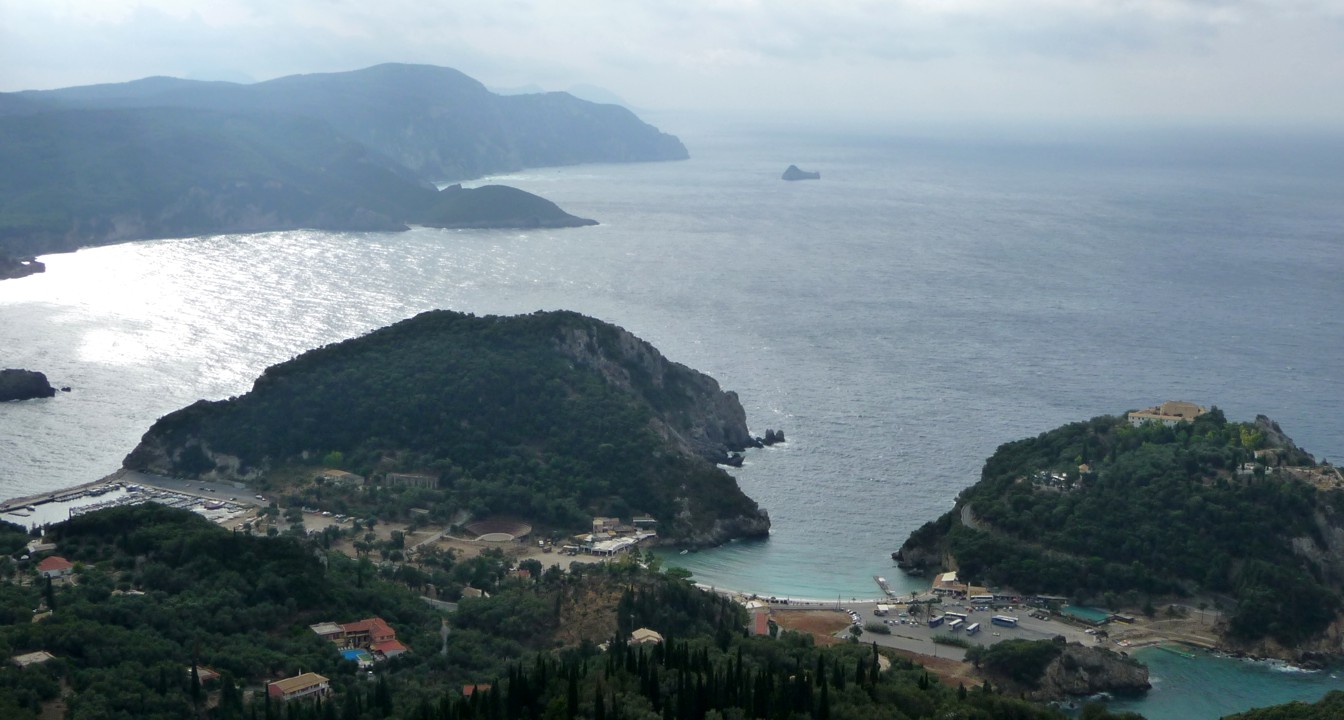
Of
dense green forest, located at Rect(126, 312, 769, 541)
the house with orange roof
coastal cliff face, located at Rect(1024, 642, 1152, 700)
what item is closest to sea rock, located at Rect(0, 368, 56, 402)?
dense green forest, located at Rect(126, 312, 769, 541)

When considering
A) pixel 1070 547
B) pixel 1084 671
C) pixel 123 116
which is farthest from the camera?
pixel 123 116

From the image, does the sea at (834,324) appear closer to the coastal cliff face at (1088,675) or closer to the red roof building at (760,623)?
the coastal cliff face at (1088,675)

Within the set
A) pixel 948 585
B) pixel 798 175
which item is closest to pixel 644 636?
pixel 948 585

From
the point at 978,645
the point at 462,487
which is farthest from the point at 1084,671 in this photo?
the point at 462,487

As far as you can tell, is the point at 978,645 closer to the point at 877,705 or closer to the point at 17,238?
the point at 877,705

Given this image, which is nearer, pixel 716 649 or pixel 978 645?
pixel 716 649
